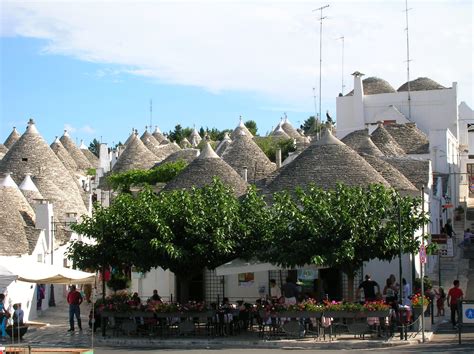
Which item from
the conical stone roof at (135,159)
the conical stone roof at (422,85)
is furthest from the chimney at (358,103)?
the conical stone roof at (135,159)

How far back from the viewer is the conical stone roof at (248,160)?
1939 inches

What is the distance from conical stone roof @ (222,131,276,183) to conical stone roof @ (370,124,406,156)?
6.25m

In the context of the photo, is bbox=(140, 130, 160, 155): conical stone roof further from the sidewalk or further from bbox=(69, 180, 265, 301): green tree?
the sidewalk

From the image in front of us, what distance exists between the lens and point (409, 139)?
175 ft

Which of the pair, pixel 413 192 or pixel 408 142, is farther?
pixel 408 142

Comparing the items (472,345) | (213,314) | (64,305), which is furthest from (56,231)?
(472,345)

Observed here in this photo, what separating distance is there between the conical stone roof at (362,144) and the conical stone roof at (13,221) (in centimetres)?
1587

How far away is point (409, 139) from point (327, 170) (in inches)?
903

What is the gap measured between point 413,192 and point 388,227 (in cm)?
942

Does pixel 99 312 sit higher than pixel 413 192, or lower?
Answer: lower

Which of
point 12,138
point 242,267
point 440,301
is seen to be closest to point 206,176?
point 242,267

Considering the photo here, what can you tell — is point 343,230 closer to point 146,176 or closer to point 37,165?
point 37,165

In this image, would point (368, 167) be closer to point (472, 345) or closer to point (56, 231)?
point (472, 345)

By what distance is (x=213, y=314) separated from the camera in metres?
23.6
